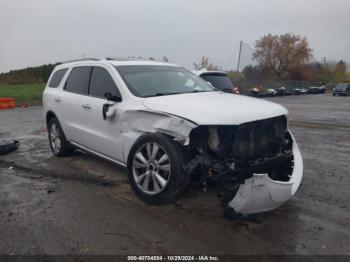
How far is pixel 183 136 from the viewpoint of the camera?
146 inches

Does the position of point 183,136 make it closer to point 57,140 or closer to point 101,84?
point 101,84

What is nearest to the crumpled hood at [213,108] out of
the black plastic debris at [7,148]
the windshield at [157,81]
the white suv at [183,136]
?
the white suv at [183,136]

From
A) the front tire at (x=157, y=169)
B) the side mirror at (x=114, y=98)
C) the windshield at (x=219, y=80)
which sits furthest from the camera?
the windshield at (x=219, y=80)

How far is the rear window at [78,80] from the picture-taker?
5576 mm

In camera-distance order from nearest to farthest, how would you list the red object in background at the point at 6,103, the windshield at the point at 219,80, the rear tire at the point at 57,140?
the rear tire at the point at 57,140
the windshield at the point at 219,80
the red object in background at the point at 6,103

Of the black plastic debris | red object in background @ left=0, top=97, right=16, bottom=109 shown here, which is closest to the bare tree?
red object in background @ left=0, top=97, right=16, bottom=109

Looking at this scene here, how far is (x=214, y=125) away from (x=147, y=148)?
2.90 ft

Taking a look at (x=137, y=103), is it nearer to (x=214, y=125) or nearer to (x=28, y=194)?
(x=214, y=125)

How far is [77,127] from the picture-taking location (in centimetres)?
561

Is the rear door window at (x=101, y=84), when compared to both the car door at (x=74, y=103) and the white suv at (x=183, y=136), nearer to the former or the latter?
the white suv at (x=183, y=136)

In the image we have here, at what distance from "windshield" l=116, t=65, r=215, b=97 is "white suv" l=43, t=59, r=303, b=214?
0.05ft

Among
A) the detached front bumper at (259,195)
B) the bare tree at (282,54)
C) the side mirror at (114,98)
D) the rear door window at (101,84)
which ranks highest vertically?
the bare tree at (282,54)

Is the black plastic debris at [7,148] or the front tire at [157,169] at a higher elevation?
the front tire at [157,169]

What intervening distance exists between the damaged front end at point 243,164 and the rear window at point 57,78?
3691mm
